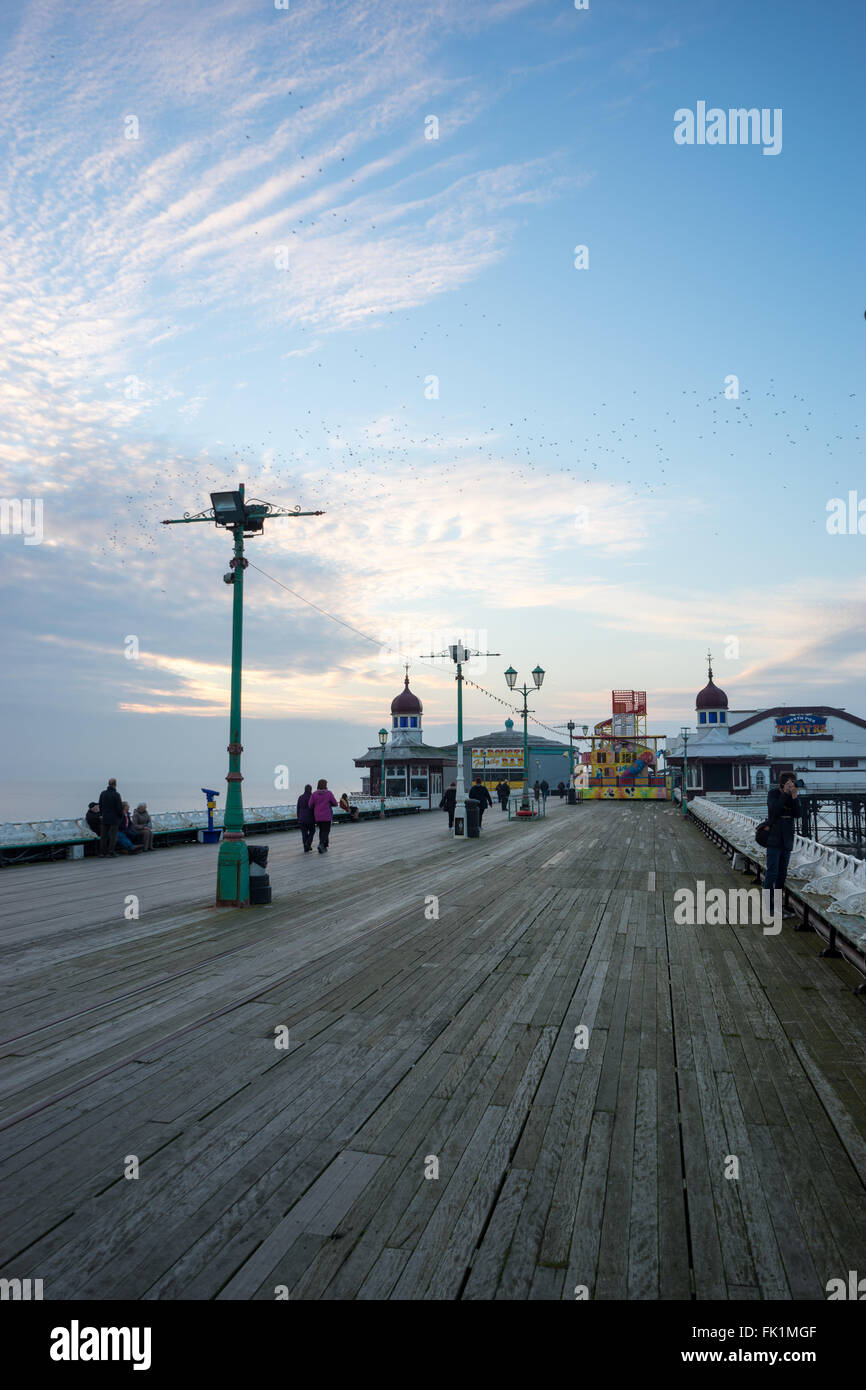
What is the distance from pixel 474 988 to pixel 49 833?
14.4 meters

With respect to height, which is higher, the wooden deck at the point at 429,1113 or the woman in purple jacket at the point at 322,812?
the woman in purple jacket at the point at 322,812

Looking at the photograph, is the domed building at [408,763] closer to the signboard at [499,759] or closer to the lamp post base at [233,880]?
the signboard at [499,759]

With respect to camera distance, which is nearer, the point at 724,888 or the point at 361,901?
the point at 361,901

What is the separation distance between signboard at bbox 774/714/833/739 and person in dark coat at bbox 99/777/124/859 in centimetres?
8063

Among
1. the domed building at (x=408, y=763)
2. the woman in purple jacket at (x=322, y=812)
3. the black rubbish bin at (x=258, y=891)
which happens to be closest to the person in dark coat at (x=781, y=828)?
the black rubbish bin at (x=258, y=891)

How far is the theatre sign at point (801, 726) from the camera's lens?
85750mm

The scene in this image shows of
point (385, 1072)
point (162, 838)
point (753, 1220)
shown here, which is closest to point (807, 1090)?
point (753, 1220)

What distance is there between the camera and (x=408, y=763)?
70250mm

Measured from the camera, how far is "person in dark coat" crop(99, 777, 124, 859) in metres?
18.9

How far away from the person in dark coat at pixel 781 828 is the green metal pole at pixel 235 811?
7.27 meters

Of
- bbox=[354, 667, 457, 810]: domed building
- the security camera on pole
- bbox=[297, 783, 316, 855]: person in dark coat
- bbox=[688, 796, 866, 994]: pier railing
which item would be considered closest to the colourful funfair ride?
bbox=[354, 667, 457, 810]: domed building

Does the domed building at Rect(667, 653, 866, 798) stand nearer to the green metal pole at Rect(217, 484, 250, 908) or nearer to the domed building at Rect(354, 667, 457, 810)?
the domed building at Rect(354, 667, 457, 810)

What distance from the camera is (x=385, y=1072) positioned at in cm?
530
